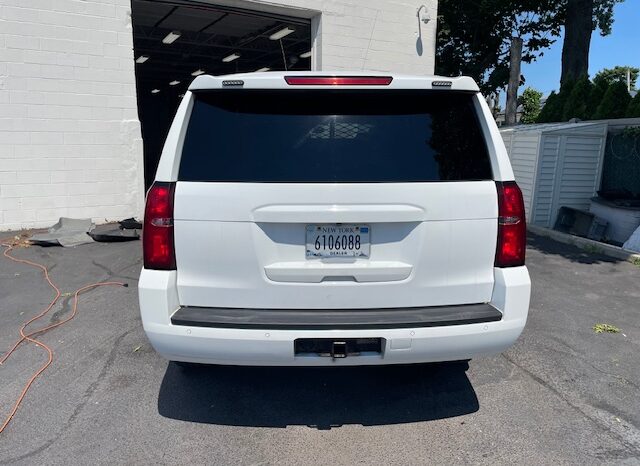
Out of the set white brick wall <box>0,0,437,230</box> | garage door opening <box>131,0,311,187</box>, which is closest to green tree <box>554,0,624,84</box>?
garage door opening <box>131,0,311,187</box>

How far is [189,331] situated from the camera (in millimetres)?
2668

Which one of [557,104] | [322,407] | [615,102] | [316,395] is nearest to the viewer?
[322,407]

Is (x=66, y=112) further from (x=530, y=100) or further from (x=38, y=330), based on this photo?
(x=530, y=100)

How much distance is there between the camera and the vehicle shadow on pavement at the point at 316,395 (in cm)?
320

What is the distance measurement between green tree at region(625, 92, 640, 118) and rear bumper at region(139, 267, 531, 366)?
414 inches

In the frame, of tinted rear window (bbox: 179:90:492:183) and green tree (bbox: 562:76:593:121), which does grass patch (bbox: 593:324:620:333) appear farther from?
green tree (bbox: 562:76:593:121)

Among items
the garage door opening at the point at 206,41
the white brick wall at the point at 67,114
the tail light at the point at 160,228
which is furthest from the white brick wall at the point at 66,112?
the tail light at the point at 160,228

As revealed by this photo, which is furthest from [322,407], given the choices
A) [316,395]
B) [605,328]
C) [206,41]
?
[206,41]

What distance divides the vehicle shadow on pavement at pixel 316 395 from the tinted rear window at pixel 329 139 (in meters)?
1.56

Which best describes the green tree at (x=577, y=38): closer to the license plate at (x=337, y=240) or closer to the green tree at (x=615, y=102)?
the green tree at (x=615, y=102)

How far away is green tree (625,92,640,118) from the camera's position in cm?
1097

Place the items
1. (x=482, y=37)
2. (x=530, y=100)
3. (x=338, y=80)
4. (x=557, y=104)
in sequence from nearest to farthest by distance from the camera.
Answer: (x=338, y=80) < (x=557, y=104) < (x=482, y=37) < (x=530, y=100)

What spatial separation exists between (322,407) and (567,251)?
21.7 ft

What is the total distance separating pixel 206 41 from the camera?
672 inches
